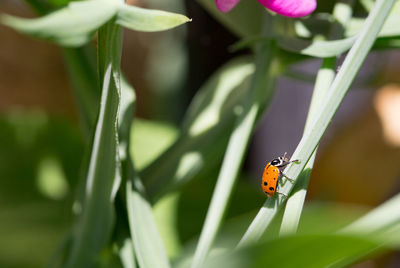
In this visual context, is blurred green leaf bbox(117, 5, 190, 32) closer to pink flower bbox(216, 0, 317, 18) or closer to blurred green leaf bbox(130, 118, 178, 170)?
pink flower bbox(216, 0, 317, 18)

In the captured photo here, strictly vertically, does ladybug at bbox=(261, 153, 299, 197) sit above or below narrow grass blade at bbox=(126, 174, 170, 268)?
above

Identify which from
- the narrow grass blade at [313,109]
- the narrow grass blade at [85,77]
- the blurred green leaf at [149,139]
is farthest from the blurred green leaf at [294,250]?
the blurred green leaf at [149,139]

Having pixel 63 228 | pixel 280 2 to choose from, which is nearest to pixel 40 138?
pixel 63 228

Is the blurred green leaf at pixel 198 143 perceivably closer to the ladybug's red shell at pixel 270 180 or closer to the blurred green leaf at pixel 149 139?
the ladybug's red shell at pixel 270 180

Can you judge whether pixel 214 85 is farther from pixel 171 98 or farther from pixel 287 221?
pixel 171 98

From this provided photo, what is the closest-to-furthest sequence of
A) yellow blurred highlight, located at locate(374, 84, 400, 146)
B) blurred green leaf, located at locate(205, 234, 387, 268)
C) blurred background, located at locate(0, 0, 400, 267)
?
Result: blurred green leaf, located at locate(205, 234, 387, 268) → blurred background, located at locate(0, 0, 400, 267) → yellow blurred highlight, located at locate(374, 84, 400, 146)

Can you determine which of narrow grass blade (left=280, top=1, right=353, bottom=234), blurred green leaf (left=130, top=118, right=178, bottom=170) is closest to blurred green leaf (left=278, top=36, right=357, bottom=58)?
narrow grass blade (left=280, top=1, right=353, bottom=234)
